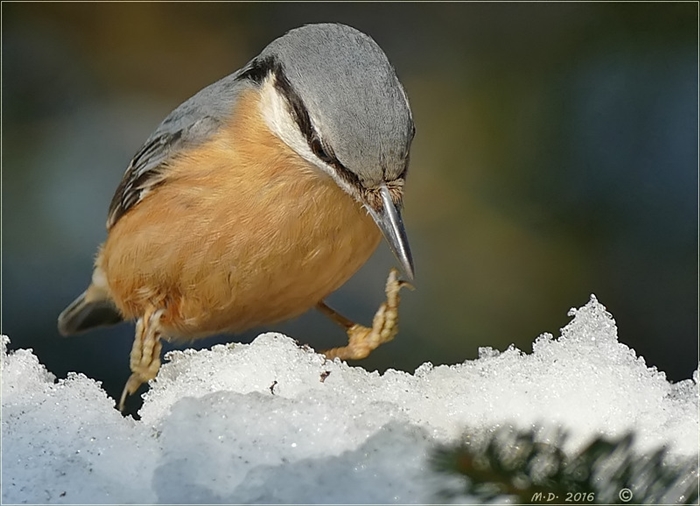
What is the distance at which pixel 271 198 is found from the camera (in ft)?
4.31

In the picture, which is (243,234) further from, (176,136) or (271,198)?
(176,136)

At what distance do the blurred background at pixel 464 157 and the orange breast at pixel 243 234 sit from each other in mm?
851

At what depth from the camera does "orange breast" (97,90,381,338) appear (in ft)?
4.30

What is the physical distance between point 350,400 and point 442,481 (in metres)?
0.17

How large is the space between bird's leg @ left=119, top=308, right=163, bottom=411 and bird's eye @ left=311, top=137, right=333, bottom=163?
1.44ft

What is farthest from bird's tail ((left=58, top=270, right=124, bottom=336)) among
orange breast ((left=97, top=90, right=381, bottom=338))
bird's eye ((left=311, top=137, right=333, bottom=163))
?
bird's eye ((left=311, top=137, right=333, bottom=163))

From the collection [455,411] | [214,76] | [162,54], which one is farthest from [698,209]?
[455,411]

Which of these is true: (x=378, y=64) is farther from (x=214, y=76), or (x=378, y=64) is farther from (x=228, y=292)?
(x=214, y=76)

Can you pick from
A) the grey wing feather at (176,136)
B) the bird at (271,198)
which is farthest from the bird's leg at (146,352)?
the grey wing feather at (176,136)

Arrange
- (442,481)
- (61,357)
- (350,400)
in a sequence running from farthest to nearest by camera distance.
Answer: (61,357), (350,400), (442,481)

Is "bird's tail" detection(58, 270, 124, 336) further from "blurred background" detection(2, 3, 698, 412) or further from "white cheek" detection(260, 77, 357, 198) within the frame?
"white cheek" detection(260, 77, 357, 198)

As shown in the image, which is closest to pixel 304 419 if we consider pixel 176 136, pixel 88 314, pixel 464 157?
pixel 176 136

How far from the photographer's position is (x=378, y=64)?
1152 millimetres

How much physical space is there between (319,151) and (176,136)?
0.42 meters
